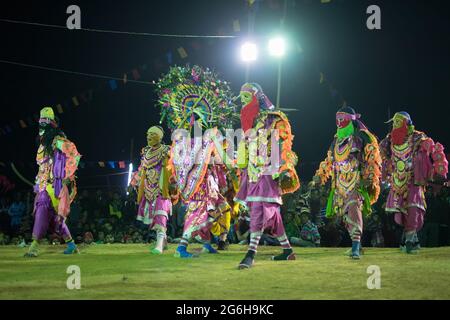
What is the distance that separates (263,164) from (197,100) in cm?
223

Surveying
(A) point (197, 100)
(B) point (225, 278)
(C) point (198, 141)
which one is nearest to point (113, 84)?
(A) point (197, 100)

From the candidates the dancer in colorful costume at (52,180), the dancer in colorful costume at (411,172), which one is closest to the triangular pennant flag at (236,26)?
the dancer in colorful costume at (411,172)

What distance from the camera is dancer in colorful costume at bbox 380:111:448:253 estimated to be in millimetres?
8828

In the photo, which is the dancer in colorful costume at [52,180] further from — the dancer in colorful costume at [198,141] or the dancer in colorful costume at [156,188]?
the dancer in colorful costume at [198,141]

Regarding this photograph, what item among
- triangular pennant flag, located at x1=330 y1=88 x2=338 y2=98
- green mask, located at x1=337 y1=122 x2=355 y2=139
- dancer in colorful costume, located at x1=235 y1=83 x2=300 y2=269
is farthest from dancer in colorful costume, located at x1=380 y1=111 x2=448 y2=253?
triangular pennant flag, located at x1=330 y1=88 x2=338 y2=98

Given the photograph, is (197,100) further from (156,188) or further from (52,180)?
(52,180)

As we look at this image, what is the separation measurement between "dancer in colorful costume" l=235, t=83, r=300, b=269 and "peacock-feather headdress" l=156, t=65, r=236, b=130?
1.59 m

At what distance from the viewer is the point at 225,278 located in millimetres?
5723

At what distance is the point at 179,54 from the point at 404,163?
28.4ft

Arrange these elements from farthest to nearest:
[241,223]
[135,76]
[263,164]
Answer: [135,76] → [241,223] → [263,164]

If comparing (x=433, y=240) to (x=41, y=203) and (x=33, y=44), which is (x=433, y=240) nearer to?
(x=41, y=203)

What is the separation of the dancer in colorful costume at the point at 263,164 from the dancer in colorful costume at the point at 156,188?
2.47m

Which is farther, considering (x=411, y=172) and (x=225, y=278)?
(x=411, y=172)

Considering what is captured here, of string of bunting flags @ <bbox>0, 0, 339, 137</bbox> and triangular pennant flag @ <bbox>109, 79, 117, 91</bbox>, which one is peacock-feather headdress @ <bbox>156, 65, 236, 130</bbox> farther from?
triangular pennant flag @ <bbox>109, 79, 117, 91</bbox>
